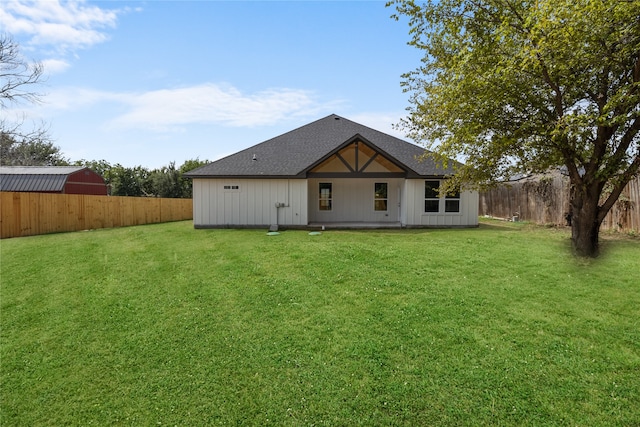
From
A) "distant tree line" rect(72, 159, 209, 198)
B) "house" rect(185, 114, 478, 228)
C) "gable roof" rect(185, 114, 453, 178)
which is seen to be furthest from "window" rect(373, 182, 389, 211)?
"distant tree line" rect(72, 159, 209, 198)

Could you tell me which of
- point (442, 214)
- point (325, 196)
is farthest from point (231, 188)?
point (442, 214)

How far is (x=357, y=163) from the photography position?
14.8m

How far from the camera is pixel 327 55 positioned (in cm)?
1107

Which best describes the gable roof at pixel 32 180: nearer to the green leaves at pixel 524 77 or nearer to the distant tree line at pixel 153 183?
the distant tree line at pixel 153 183

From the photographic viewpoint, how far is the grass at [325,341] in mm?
3453

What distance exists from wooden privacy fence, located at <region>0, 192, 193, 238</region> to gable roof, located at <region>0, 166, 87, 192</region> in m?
6.75

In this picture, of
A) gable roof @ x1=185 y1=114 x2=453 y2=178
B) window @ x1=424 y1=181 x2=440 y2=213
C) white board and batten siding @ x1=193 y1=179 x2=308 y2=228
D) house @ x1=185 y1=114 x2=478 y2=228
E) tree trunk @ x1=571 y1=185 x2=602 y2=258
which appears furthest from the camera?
window @ x1=424 y1=181 x2=440 y2=213

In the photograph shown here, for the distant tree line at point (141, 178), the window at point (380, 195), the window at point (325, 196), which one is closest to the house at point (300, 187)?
the window at point (380, 195)

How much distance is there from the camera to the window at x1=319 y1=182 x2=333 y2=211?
55.1ft

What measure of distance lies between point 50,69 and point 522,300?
2390 cm

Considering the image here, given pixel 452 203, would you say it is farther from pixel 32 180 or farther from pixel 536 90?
pixel 32 180

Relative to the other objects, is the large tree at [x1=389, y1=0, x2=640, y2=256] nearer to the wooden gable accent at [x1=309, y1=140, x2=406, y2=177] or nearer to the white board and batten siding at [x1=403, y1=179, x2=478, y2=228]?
the wooden gable accent at [x1=309, y1=140, x2=406, y2=177]

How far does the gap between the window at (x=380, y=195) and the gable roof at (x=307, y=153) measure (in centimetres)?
158

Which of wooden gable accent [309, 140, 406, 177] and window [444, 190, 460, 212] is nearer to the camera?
wooden gable accent [309, 140, 406, 177]
